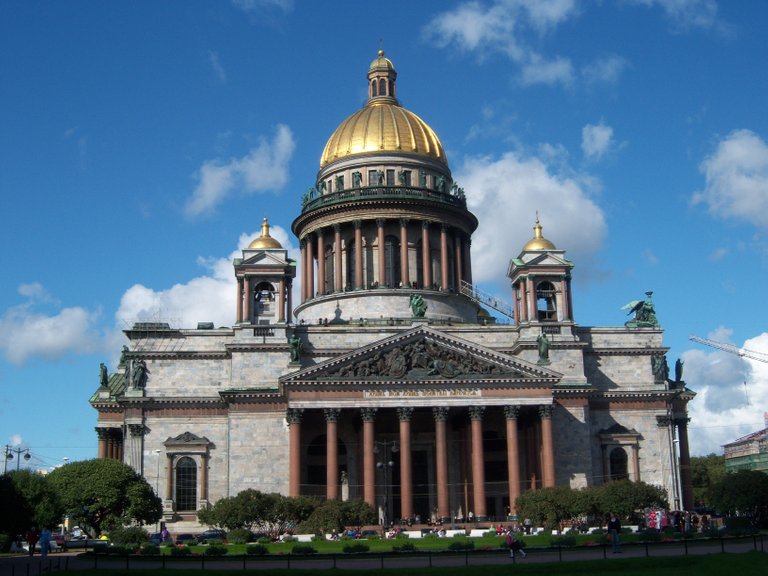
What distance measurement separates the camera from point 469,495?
7700 cm

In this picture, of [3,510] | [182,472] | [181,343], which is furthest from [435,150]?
[3,510]

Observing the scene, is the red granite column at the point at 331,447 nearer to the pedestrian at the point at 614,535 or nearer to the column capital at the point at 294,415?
the column capital at the point at 294,415

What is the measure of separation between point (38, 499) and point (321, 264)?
36.5m

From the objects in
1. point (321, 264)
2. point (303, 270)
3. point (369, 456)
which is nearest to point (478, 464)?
point (369, 456)

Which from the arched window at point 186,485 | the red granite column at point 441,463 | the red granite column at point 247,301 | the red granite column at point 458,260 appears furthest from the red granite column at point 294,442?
the red granite column at point 458,260

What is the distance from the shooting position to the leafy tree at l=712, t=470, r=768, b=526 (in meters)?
62.5

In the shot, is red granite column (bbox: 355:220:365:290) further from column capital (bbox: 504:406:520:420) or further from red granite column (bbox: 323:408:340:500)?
column capital (bbox: 504:406:520:420)

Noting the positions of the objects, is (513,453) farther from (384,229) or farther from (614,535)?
(614,535)

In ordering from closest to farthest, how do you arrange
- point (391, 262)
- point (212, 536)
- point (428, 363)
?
1. point (212, 536)
2. point (428, 363)
3. point (391, 262)

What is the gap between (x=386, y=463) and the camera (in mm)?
75812

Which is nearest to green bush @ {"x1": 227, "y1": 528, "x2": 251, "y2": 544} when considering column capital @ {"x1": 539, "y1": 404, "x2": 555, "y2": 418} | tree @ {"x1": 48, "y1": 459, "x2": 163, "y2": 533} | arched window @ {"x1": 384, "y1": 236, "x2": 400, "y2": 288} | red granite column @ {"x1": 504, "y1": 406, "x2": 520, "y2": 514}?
tree @ {"x1": 48, "y1": 459, "x2": 163, "y2": 533}

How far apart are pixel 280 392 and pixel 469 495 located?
53.2 ft

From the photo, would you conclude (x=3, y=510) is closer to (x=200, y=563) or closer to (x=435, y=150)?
(x=200, y=563)

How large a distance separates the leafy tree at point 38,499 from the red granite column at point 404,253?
3616cm
